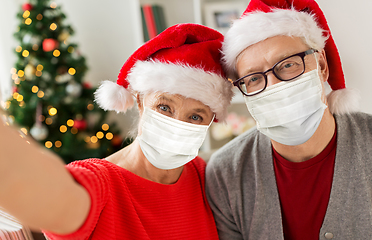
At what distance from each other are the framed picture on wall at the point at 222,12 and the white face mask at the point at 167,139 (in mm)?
1724

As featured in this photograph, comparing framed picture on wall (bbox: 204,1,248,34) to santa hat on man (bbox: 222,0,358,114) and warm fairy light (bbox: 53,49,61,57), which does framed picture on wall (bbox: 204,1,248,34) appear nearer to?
warm fairy light (bbox: 53,49,61,57)

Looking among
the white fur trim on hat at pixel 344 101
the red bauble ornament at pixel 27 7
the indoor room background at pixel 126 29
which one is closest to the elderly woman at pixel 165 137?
the white fur trim on hat at pixel 344 101

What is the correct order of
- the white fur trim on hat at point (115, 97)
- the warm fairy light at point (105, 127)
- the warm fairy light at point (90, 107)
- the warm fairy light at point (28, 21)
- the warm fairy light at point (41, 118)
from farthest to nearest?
the warm fairy light at point (105, 127) → the warm fairy light at point (90, 107) → the warm fairy light at point (41, 118) → the warm fairy light at point (28, 21) → the white fur trim on hat at point (115, 97)

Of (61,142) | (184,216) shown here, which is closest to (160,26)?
(61,142)

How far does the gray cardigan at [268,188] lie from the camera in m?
1.04

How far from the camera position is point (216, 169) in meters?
1.26

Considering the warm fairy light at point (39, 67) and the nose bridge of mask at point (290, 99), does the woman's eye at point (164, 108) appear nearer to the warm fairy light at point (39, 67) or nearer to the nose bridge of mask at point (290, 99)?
the nose bridge of mask at point (290, 99)

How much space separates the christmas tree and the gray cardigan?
169 cm

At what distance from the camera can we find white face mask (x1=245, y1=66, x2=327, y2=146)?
3.31 ft

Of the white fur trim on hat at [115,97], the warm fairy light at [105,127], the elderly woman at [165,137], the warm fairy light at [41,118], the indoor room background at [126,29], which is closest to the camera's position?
the elderly woman at [165,137]

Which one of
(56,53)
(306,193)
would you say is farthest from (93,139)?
(306,193)

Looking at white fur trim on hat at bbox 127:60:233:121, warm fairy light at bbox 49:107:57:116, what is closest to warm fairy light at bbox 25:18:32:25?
warm fairy light at bbox 49:107:57:116

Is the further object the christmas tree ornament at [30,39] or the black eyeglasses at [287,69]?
the christmas tree ornament at [30,39]

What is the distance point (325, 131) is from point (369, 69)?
129cm
